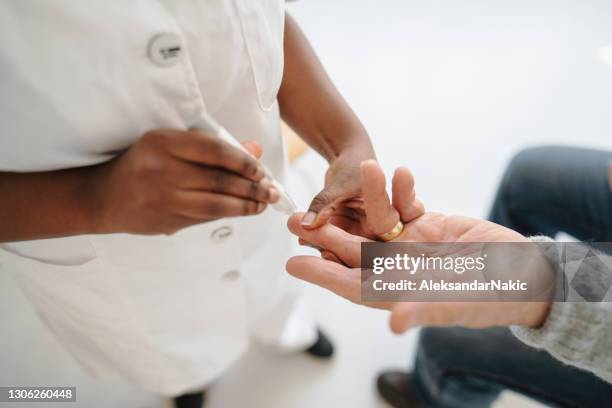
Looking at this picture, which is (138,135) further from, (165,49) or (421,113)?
(421,113)

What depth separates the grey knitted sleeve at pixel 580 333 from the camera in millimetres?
409

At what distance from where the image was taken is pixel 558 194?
0.80 metres

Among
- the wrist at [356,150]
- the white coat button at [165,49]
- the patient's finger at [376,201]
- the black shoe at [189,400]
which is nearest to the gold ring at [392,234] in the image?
the patient's finger at [376,201]

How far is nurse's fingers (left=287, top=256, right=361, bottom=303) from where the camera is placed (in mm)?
425

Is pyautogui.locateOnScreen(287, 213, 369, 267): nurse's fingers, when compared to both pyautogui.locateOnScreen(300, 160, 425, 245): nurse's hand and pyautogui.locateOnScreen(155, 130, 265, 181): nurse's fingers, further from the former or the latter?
pyautogui.locateOnScreen(155, 130, 265, 181): nurse's fingers

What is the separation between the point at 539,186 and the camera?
826 millimetres

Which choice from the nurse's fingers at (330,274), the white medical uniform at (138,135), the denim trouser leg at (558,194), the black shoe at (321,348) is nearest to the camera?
the white medical uniform at (138,135)

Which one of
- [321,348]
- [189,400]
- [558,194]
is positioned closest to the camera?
[558,194]

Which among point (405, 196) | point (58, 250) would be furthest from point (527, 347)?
point (58, 250)

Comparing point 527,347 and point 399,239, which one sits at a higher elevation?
point 399,239

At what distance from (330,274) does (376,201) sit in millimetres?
107

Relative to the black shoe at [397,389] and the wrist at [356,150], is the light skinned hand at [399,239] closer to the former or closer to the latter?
the wrist at [356,150]

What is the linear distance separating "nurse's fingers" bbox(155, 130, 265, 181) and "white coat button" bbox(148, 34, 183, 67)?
6 cm

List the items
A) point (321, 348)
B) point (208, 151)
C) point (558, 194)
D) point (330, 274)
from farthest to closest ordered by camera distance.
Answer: point (321, 348)
point (558, 194)
point (330, 274)
point (208, 151)
